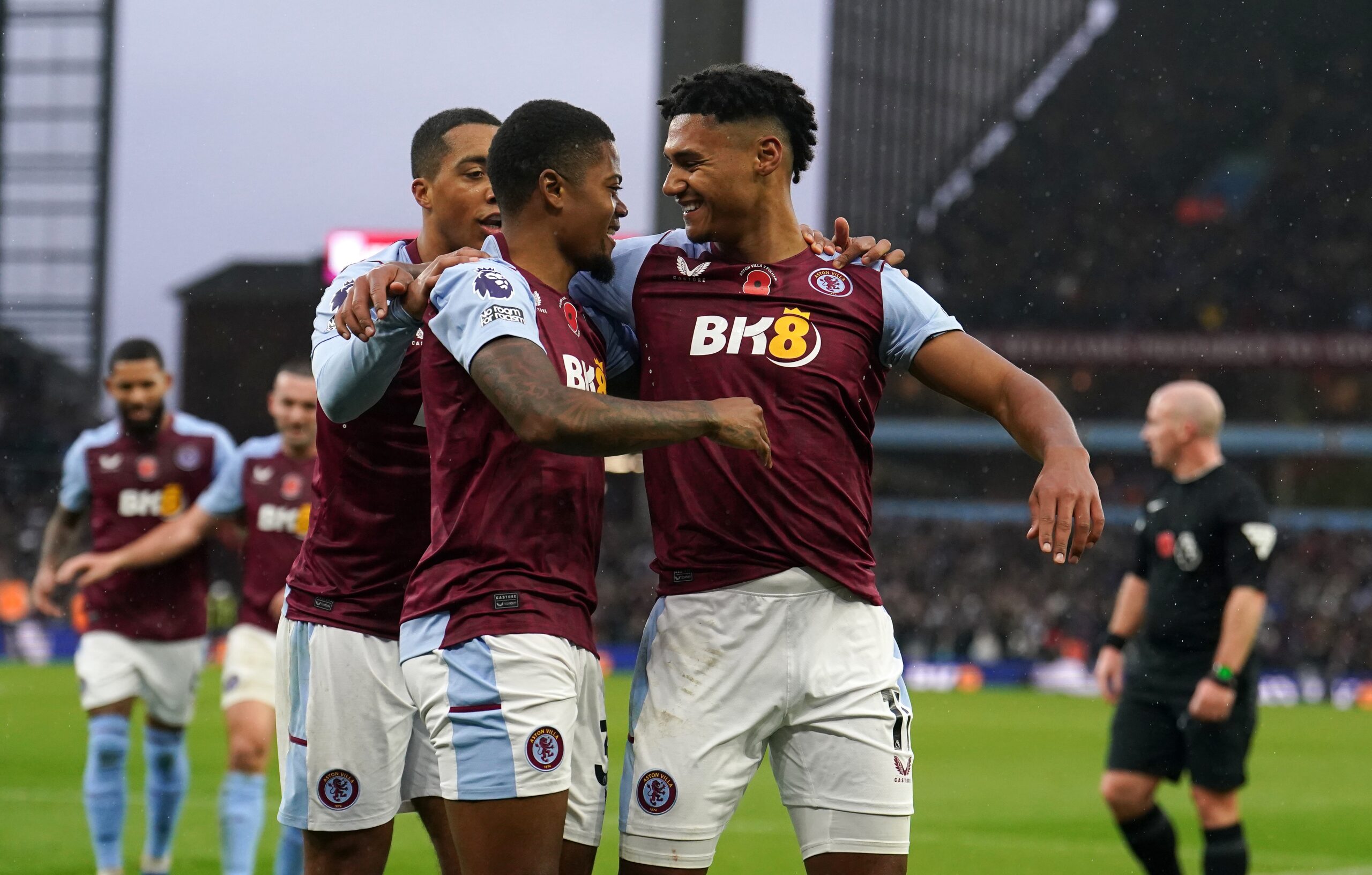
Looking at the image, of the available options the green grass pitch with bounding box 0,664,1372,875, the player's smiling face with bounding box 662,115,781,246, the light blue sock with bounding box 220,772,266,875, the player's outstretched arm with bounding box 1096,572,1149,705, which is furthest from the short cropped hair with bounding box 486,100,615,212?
the green grass pitch with bounding box 0,664,1372,875

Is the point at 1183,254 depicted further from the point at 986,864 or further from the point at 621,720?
the point at 986,864

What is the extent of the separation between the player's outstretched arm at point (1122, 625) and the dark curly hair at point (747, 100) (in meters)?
3.68

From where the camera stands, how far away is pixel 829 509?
3541 mm

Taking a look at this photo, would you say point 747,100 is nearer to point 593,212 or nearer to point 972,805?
point 593,212

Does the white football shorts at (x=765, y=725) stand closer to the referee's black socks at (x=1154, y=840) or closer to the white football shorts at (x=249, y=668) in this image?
the referee's black socks at (x=1154, y=840)

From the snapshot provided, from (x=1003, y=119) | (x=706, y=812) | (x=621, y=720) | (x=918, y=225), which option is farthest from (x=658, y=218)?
(x=1003, y=119)

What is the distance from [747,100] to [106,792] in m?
4.52

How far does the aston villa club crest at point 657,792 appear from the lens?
3350 mm

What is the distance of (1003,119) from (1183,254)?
1027cm

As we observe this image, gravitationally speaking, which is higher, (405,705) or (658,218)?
(658,218)

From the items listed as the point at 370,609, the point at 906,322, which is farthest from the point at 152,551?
the point at 906,322

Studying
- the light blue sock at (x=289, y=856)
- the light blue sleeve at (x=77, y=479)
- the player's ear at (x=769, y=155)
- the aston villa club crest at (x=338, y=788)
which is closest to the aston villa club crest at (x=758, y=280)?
the player's ear at (x=769, y=155)

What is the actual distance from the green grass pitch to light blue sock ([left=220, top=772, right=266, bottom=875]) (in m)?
1.27

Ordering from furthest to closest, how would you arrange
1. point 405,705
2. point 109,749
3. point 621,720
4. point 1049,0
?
point 1049,0 < point 621,720 < point 109,749 < point 405,705
